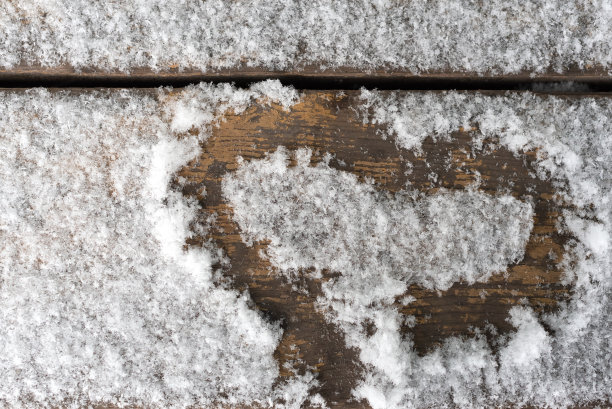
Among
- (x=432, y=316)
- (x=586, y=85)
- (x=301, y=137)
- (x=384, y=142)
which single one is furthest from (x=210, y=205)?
(x=586, y=85)

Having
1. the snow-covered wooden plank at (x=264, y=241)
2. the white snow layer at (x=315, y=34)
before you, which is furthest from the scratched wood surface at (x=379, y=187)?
the white snow layer at (x=315, y=34)

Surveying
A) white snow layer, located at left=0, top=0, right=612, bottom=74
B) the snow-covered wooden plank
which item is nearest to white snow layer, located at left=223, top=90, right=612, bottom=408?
the snow-covered wooden plank

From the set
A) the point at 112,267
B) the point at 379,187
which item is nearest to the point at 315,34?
the point at 379,187

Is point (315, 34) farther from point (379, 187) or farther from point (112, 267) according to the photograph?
point (112, 267)

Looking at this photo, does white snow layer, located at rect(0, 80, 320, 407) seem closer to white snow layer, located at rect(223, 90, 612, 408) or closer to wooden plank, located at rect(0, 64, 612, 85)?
wooden plank, located at rect(0, 64, 612, 85)

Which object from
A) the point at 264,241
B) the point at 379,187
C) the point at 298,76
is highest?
the point at 298,76

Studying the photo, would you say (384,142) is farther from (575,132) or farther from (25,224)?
(25,224)
